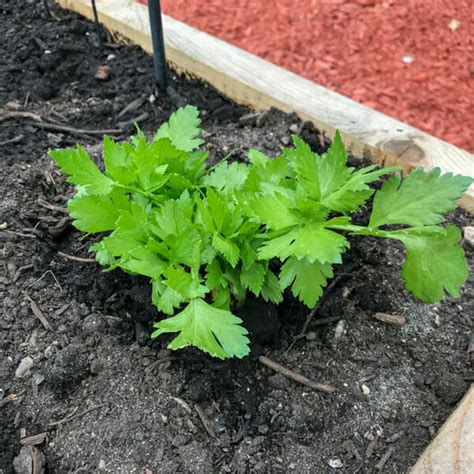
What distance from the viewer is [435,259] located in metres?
1.54

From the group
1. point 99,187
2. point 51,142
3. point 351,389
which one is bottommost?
point 351,389

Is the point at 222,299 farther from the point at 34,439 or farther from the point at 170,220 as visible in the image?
the point at 34,439

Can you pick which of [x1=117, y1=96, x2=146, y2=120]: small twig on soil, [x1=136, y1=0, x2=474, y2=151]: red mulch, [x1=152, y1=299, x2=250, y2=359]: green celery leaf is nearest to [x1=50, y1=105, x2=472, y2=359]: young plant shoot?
[x1=152, y1=299, x2=250, y2=359]: green celery leaf

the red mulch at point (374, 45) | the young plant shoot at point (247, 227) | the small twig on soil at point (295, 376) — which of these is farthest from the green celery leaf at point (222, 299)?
the red mulch at point (374, 45)

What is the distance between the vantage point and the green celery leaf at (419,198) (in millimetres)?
1520

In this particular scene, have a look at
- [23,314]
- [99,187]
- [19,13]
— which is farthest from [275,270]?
[19,13]

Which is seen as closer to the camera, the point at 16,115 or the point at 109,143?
the point at 109,143

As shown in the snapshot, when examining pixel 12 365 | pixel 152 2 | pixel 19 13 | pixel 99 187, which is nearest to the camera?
pixel 99 187

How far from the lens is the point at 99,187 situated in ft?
5.37

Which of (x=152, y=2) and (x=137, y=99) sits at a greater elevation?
(x=152, y=2)

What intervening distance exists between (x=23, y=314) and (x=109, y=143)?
24.8 inches

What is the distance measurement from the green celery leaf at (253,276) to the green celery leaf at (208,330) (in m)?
0.10

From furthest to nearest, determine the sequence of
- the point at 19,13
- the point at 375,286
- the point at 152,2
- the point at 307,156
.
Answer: the point at 19,13
the point at 152,2
the point at 375,286
the point at 307,156

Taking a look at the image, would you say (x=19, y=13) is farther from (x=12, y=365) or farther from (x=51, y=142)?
(x=12, y=365)
